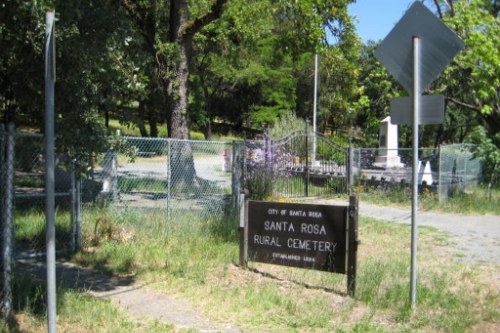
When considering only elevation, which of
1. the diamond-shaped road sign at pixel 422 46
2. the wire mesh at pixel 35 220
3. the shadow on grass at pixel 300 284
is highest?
the diamond-shaped road sign at pixel 422 46

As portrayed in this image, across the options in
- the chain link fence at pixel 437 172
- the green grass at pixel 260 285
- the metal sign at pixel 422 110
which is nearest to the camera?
the green grass at pixel 260 285

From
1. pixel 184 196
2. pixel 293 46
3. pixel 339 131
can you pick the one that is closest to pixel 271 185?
pixel 184 196

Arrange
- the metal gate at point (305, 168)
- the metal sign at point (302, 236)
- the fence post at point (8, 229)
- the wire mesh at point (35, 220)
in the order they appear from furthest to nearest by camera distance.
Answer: the metal gate at point (305, 168), the wire mesh at point (35, 220), the metal sign at point (302, 236), the fence post at point (8, 229)

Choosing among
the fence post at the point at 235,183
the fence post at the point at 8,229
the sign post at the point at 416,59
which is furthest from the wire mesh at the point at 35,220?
the sign post at the point at 416,59

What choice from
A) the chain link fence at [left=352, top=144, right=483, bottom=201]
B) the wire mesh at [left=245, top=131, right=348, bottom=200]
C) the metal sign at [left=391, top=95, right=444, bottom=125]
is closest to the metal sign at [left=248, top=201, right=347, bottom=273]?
the metal sign at [left=391, top=95, right=444, bottom=125]

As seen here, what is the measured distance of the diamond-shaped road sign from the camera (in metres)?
5.84

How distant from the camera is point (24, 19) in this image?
5.27 m

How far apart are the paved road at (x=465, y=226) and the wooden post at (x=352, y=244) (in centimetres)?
324

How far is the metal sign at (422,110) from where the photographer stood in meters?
5.95

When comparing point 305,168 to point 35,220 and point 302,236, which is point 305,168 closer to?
point 35,220

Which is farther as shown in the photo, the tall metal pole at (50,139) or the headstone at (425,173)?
the headstone at (425,173)

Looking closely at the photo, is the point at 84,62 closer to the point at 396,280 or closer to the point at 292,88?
the point at 396,280

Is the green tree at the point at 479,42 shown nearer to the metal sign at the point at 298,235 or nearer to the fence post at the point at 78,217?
the metal sign at the point at 298,235

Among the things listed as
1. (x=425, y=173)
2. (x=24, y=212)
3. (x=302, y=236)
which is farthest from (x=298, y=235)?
(x=425, y=173)
